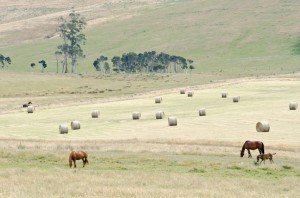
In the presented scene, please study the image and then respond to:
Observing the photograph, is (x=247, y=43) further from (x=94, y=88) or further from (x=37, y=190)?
(x=37, y=190)

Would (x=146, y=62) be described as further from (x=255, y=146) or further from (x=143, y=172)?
(x=143, y=172)

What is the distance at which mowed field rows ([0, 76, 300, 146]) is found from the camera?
143ft

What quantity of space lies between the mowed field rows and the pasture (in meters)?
0.07

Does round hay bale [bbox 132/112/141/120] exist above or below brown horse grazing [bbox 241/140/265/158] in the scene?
above

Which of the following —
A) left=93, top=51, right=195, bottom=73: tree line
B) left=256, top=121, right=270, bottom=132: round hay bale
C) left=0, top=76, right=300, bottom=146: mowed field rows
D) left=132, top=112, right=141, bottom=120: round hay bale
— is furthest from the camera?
left=93, top=51, right=195, bottom=73: tree line

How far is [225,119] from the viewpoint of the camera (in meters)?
51.5

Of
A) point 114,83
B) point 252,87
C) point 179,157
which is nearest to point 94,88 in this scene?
point 114,83

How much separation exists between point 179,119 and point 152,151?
17.3m

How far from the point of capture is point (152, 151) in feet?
117

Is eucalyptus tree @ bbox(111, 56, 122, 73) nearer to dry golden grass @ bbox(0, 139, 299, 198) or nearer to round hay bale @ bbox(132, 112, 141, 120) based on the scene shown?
round hay bale @ bbox(132, 112, 141, 120)

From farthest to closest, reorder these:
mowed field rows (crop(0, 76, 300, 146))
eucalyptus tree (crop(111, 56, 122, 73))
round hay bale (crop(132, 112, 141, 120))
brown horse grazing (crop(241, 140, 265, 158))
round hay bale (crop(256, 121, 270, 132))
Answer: eucalyptus tree (crop(111, 56, 122, 73)) → round hay bale (crop(132, 112, 141, 120)) → mowed field rows (crop(0, 76, 300, 146)) → round hay bale (crop(256, 121, 270, 132)) → brown horse grazing (crop(241, 140, 265, 158))

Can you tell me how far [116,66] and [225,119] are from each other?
412 ft

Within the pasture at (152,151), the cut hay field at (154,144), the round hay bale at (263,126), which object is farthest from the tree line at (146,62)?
the round hay bale at (263,126)

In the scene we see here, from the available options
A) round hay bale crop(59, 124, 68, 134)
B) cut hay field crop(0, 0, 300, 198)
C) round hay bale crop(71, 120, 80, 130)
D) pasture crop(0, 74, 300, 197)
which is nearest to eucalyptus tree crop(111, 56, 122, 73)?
cut hay field crop(0, 0, 300, 198)
